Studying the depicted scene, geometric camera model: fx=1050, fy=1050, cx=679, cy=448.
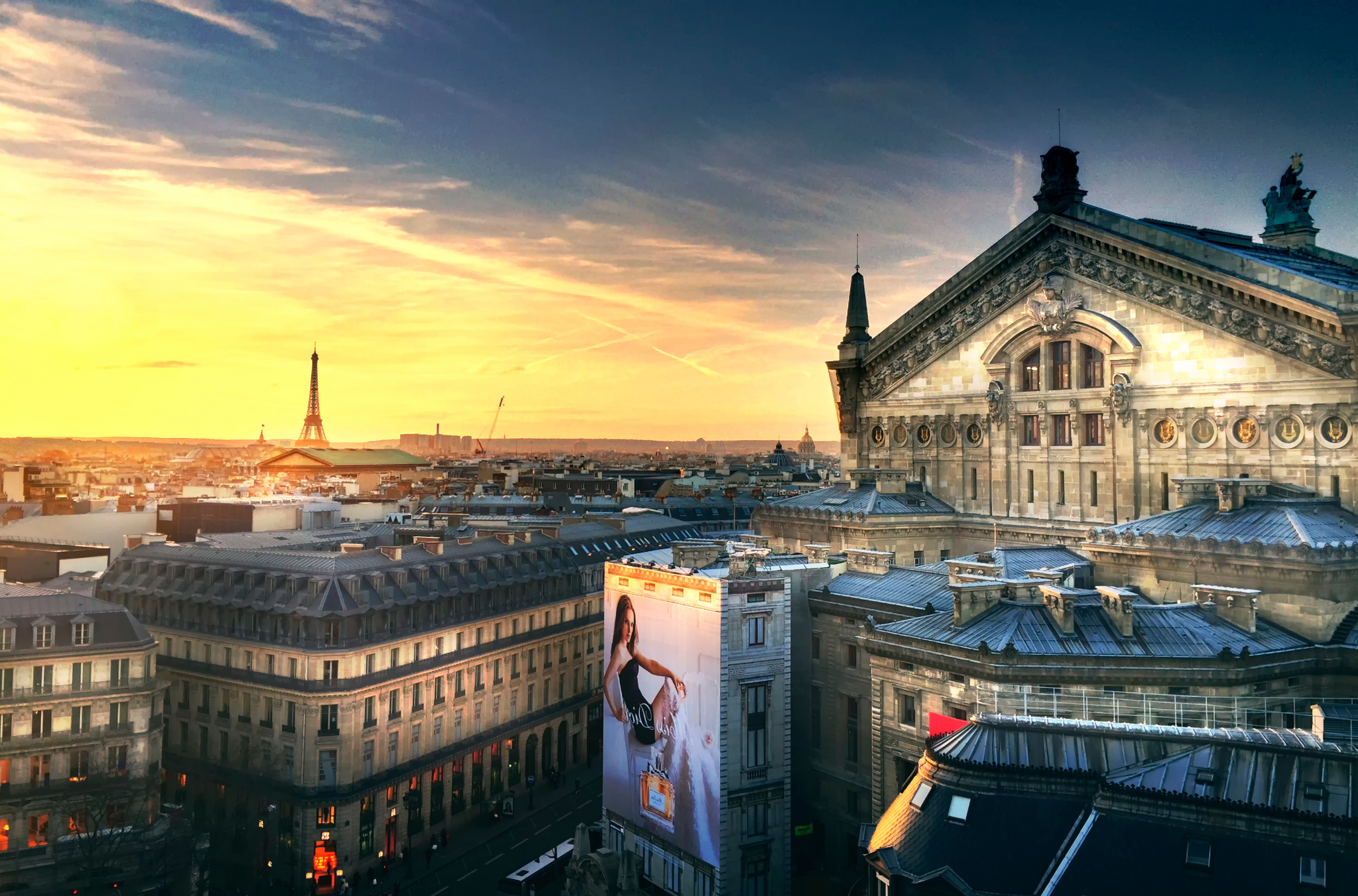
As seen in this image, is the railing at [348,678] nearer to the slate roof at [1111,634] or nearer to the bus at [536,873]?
the bus at [536,873]

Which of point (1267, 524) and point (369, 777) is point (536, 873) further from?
point (1267, 524)

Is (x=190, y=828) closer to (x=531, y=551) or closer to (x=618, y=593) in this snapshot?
(x=618, y=593)

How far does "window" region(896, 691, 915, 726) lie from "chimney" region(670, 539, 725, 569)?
1651cm

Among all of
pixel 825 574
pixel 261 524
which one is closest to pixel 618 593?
pixel 825 574

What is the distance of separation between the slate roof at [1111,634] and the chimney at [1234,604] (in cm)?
36

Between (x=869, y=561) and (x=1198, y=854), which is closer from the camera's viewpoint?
(x=1198, y=854)

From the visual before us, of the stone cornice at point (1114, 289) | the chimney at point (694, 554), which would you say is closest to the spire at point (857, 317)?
the stone cornice at point (1114, 289)

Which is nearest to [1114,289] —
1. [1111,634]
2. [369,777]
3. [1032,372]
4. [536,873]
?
[1032,372]

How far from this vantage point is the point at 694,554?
6309cm

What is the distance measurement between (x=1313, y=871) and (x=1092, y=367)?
3672 cm

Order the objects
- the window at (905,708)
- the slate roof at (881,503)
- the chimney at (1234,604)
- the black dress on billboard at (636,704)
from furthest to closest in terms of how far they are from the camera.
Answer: the slate roof at (881,503) → the black dress on billboard at (636,704) → the window at (905,708) → the chimney at (1234,604)

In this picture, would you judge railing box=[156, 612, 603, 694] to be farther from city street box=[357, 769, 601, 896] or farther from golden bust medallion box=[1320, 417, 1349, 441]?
golden bust medallion box=[1320, 417, 1349, 441]

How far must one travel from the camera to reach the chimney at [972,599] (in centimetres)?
4866

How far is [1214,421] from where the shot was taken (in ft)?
185
